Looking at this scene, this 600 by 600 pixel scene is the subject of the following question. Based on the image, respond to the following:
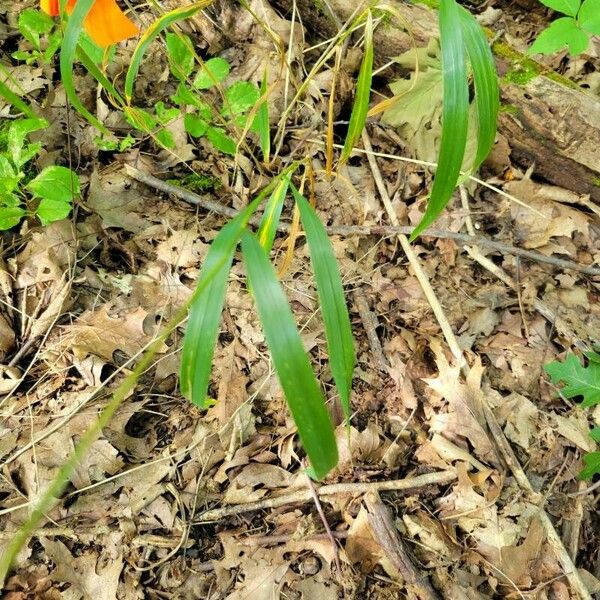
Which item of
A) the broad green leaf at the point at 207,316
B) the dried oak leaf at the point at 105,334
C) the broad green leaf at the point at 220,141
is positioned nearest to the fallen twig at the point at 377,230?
the broad green leaf at the point at 220,141

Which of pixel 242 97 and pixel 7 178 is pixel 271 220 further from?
pixel 7 178

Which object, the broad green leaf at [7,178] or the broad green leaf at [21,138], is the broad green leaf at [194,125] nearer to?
the broad green leaf at [21,138]

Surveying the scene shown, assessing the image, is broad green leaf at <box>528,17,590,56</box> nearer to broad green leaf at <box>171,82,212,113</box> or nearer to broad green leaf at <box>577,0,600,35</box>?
broad green leaf at <box>577,0,600,35</box>

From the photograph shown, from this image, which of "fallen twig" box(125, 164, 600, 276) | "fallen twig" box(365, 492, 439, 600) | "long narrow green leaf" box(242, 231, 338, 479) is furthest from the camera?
"fallen twig" box(125, 164, 600, 276)

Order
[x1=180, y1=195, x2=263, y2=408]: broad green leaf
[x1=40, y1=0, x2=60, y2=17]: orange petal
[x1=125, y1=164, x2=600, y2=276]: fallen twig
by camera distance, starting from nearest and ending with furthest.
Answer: [x1=180, y1=195, x2=263, y2=408]: broad green leaf
[x1=40, y1=0, x2=60, y2=17]: orange petal
[x1=125, y1=164, x2=600, y2=276]: fallen twig

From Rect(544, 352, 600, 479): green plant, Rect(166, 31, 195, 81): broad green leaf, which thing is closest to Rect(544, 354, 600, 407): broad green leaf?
Rect(544, 352, 600, 479): green plant

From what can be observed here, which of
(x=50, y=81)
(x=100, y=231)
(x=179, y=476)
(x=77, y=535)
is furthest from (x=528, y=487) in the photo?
(x=50, y=81)
